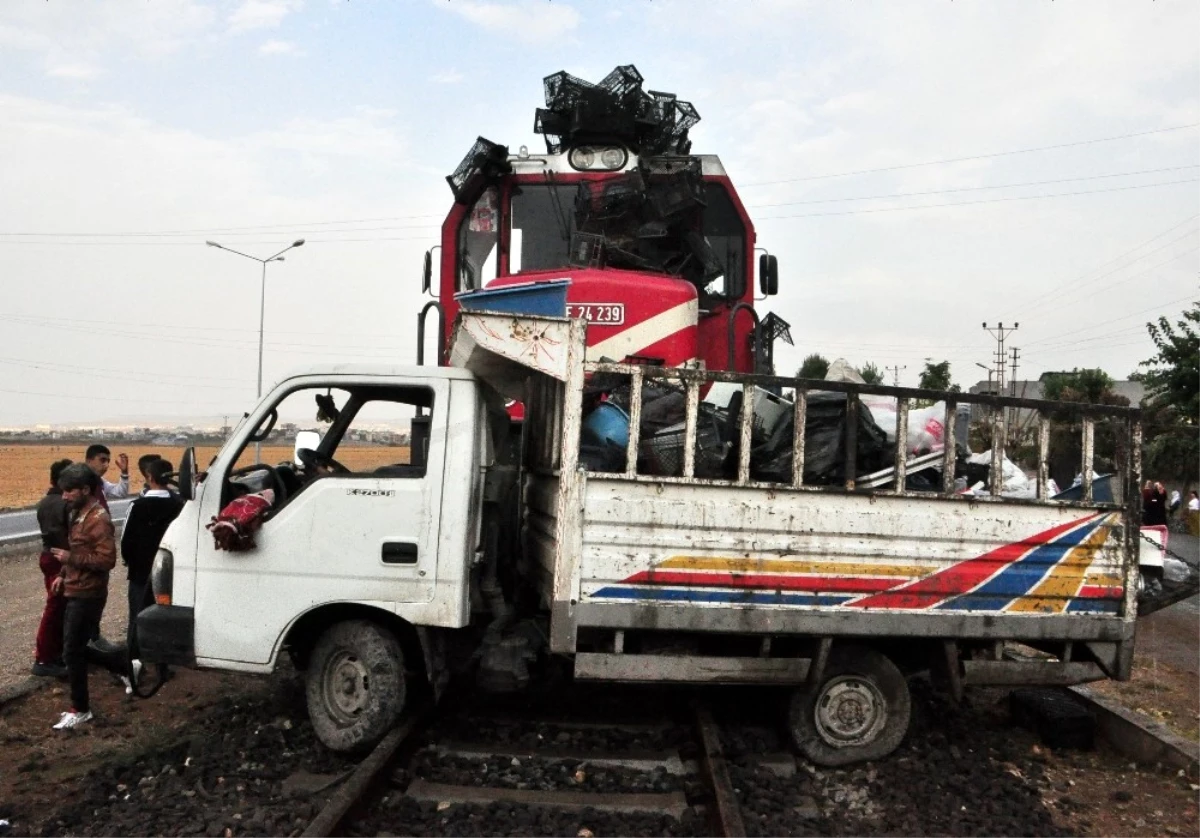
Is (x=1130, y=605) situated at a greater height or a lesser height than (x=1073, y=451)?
lesser

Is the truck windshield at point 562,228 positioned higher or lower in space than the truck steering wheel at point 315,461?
higher

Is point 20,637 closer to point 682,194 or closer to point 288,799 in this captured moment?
point 288,799

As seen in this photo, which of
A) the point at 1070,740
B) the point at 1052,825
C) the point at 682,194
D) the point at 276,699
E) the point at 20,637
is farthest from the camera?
the point at 20,637

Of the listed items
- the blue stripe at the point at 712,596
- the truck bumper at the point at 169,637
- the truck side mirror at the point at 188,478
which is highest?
the truck side mirror at the point at 188,478

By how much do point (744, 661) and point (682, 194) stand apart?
429cm

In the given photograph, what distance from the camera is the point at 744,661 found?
17.4ft

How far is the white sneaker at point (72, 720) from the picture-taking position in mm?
6414

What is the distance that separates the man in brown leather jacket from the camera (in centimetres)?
647

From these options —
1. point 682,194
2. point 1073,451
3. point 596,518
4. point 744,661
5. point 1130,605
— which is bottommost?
point 744,661

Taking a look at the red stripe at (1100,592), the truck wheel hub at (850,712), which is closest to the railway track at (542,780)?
the truck wheel hub at (850,712)

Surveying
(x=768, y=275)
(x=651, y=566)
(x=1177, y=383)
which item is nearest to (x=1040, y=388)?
(x=1177, y=383)

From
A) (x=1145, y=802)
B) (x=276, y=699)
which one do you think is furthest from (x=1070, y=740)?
(x=276, y=699)

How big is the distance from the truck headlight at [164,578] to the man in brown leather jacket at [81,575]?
1171 mm

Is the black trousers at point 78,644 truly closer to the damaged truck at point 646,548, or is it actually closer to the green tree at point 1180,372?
the damaged truck at point 646,548
